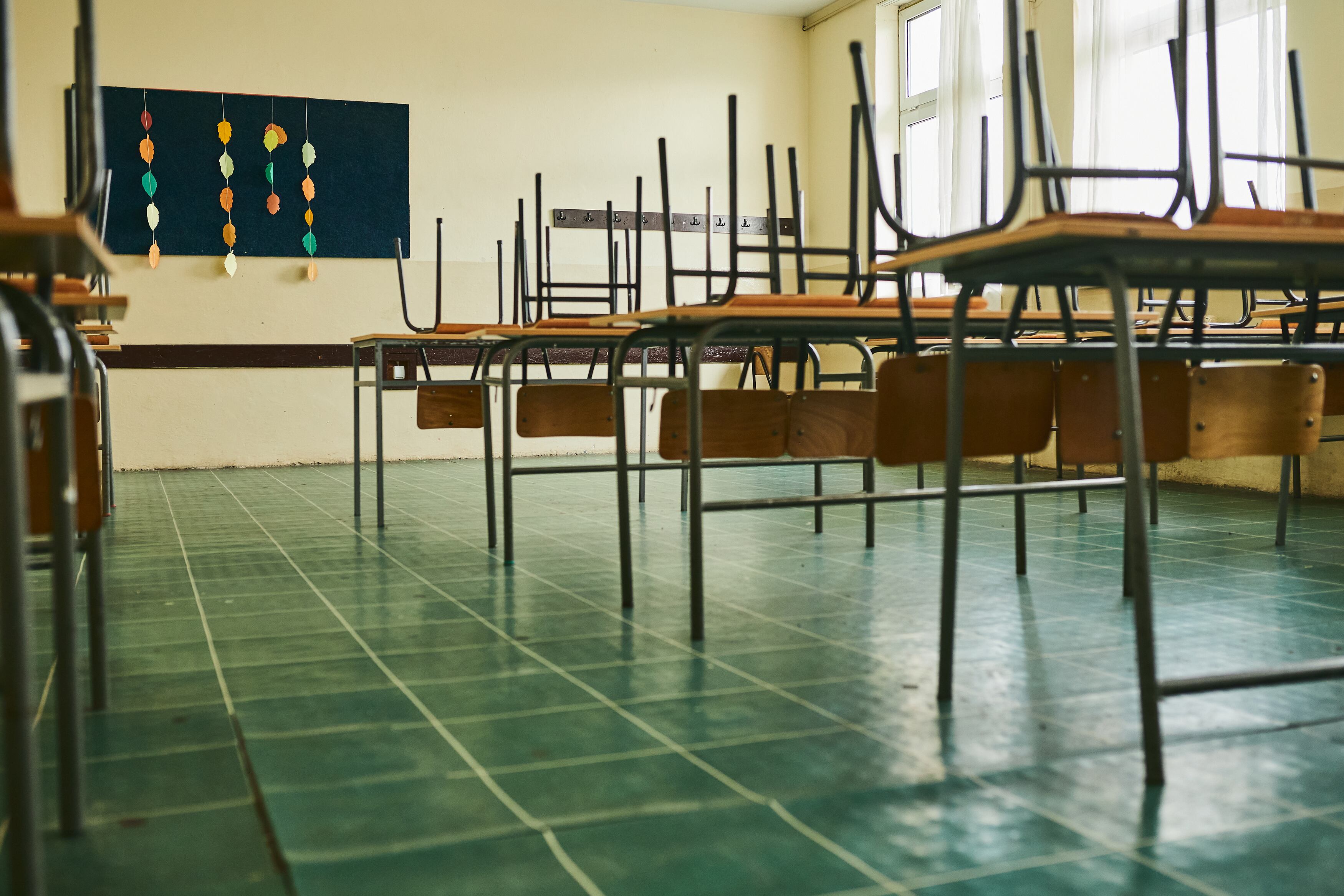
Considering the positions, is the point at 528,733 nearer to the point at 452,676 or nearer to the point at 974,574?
the point at 452,676

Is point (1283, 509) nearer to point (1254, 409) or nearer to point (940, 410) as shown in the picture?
point (1254, 409)

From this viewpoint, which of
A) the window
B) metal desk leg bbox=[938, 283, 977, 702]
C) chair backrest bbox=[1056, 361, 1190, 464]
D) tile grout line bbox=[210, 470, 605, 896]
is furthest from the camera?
the window

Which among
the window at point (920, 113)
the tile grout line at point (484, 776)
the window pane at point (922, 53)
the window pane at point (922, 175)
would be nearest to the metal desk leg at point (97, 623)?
the tile grout line at point (484, 776)

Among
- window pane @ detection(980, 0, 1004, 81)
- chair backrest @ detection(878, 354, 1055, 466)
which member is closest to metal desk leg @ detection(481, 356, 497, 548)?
chair backrest @ detection(878, 354, 1055, 466)

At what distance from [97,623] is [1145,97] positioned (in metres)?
5.31

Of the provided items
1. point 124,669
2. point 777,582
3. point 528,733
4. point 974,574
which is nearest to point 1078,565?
point 974,574

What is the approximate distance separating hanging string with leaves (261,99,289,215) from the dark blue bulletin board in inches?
0.5

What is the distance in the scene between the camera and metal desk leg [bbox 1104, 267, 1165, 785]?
1.37 metres

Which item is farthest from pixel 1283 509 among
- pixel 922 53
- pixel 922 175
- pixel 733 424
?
pixel 922 53

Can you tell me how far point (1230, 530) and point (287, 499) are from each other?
3.79 m

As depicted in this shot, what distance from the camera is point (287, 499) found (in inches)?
197

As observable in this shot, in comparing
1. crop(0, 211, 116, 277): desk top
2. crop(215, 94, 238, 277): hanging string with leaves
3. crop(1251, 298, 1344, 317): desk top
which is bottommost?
crop(0, 211, 116, 277): desk top

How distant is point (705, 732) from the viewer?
5.23ft

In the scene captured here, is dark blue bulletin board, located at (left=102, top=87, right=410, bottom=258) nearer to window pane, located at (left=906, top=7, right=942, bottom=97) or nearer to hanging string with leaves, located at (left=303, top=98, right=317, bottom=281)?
hanging string with leaves, located at (left=303, top=98, right=317, bottom=281)
